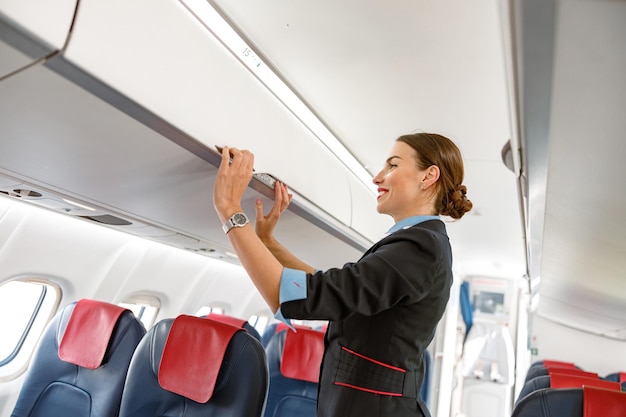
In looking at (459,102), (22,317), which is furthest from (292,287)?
(22,317)

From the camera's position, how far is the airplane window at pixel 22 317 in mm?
3400

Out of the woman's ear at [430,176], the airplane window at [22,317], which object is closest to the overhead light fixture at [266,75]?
the woman's ear at [430,176]

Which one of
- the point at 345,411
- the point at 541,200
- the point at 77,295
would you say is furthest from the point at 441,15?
the point at 77,295

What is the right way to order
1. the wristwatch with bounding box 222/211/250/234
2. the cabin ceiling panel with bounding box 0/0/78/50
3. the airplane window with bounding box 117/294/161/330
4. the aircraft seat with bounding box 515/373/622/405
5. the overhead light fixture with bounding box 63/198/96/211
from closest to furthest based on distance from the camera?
the cabin ceiling panel with bounding box 0/0/78/50 → the wristwatch with bounding box 222/211/250/234 → the overhead light fixture with bounding box 63/198/96/211 → the aircraft seat with bounding box 515/373/622/405 → the airplane window with bounding box 117/294/161/330

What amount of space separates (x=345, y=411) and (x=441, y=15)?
54.3 inches

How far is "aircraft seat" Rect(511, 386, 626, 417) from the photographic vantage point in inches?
66.7

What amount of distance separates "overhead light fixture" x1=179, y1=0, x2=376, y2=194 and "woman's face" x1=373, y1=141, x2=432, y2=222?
2.76 feet

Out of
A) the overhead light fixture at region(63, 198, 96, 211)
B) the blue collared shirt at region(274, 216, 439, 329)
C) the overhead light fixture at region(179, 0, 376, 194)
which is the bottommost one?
the blue collared shirt at region(274, 216, 439, 329)

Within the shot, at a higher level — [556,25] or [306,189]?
[306,189]

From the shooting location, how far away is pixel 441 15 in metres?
1.71

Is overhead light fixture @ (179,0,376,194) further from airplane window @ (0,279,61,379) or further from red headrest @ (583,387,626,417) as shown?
airplane window @ (0,279,61,379)

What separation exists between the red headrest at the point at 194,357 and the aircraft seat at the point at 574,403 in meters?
1.21

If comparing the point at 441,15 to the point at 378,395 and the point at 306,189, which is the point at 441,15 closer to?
the point at 306,189

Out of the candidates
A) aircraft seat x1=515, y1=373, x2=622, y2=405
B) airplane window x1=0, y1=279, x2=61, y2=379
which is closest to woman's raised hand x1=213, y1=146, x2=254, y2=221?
aircraft seat x1=515, y1=373, x2=622, y2=405
